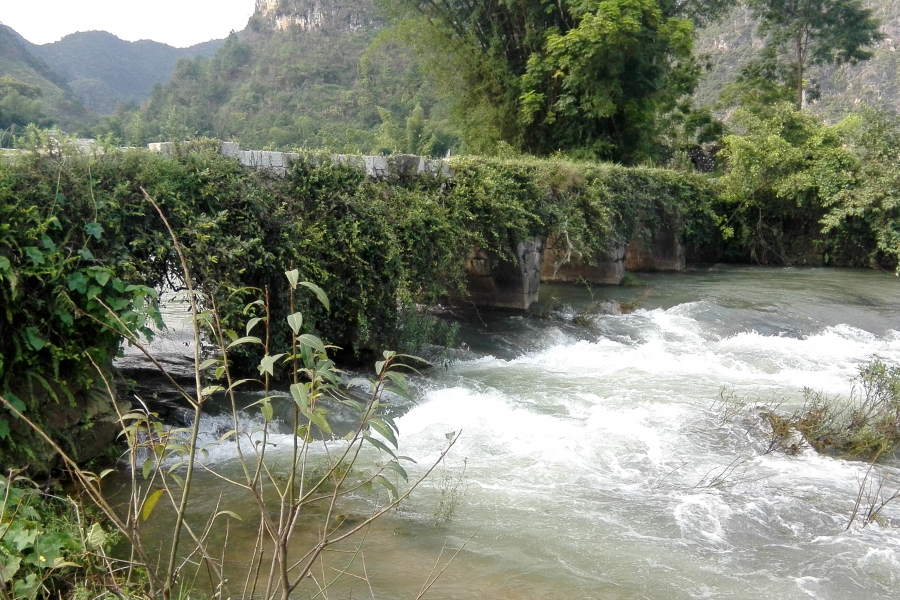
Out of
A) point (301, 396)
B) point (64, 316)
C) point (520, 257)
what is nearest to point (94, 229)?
point (64, 316)

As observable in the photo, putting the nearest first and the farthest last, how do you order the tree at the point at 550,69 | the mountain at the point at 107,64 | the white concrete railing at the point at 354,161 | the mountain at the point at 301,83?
1. the white concrete railing at the point at 354,161
2. the tree at the point at 550,69
3. the mountain at the point at 301,83
4. the mountain at the point at 107,64

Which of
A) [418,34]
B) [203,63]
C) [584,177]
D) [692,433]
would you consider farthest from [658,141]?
[203,63]

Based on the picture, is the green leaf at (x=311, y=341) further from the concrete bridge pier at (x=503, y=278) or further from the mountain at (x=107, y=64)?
the mountain at (x=107, y=64)

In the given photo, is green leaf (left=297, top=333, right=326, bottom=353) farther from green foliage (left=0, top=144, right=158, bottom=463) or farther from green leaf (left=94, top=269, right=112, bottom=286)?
green leaf (left=94, top=269, right=112, bottom=286)

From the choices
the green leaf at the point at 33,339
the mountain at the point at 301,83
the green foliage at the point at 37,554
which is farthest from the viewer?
the mountain at the point at 301,83

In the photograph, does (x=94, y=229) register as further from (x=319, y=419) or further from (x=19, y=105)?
(x=19, y=105)

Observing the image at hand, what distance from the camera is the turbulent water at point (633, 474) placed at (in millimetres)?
3869

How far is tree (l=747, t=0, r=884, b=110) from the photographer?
22141mm

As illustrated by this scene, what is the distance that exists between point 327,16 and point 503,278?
5452cm

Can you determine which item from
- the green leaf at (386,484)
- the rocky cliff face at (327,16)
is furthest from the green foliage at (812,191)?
the rocky cliff face at (327,16)

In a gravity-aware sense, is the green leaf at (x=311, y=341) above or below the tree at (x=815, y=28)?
below

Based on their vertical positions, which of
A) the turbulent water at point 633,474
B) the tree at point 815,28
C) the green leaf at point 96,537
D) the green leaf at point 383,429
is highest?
the tree at point 815,28

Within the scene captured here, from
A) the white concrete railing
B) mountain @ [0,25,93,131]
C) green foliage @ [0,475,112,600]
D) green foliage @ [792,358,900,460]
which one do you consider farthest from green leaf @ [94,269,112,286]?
mountain @ [0,25,93,131]

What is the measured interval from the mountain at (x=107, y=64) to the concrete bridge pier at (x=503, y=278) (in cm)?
4529
